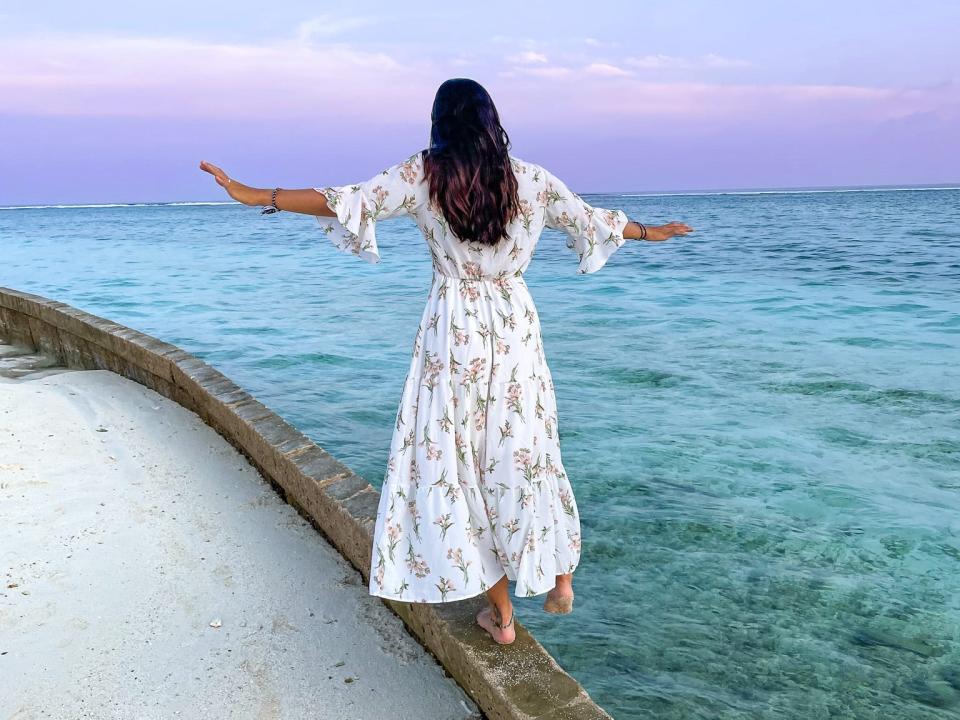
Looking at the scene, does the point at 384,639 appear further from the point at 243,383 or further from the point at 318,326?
the point at 318,326

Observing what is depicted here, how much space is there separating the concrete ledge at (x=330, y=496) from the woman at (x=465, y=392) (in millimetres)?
242

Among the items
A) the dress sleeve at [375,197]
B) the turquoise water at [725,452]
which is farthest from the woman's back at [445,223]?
the turquoise water at [725,452]

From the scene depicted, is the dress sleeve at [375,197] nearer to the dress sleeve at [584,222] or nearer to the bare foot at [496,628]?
the dress sleeve at [584,222]

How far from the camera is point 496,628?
2.50m

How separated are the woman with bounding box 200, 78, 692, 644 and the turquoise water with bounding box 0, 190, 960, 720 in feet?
4.02

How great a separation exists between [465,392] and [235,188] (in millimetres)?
927

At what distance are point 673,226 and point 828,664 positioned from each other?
2.09 metres

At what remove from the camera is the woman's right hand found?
90.1 inches

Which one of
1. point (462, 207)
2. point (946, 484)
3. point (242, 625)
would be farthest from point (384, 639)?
point (946, 484)

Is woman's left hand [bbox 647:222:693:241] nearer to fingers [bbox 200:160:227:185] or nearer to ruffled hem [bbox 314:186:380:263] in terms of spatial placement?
ruffled hem [bbox 314:186:380:263]

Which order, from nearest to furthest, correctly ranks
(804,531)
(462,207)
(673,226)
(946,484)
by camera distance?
(462,207) → (673,226) → (804,531) → (946,484)

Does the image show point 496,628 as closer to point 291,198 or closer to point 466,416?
point 466,416

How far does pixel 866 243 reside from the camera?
25438 mm

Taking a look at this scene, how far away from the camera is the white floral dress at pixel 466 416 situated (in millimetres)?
2311
